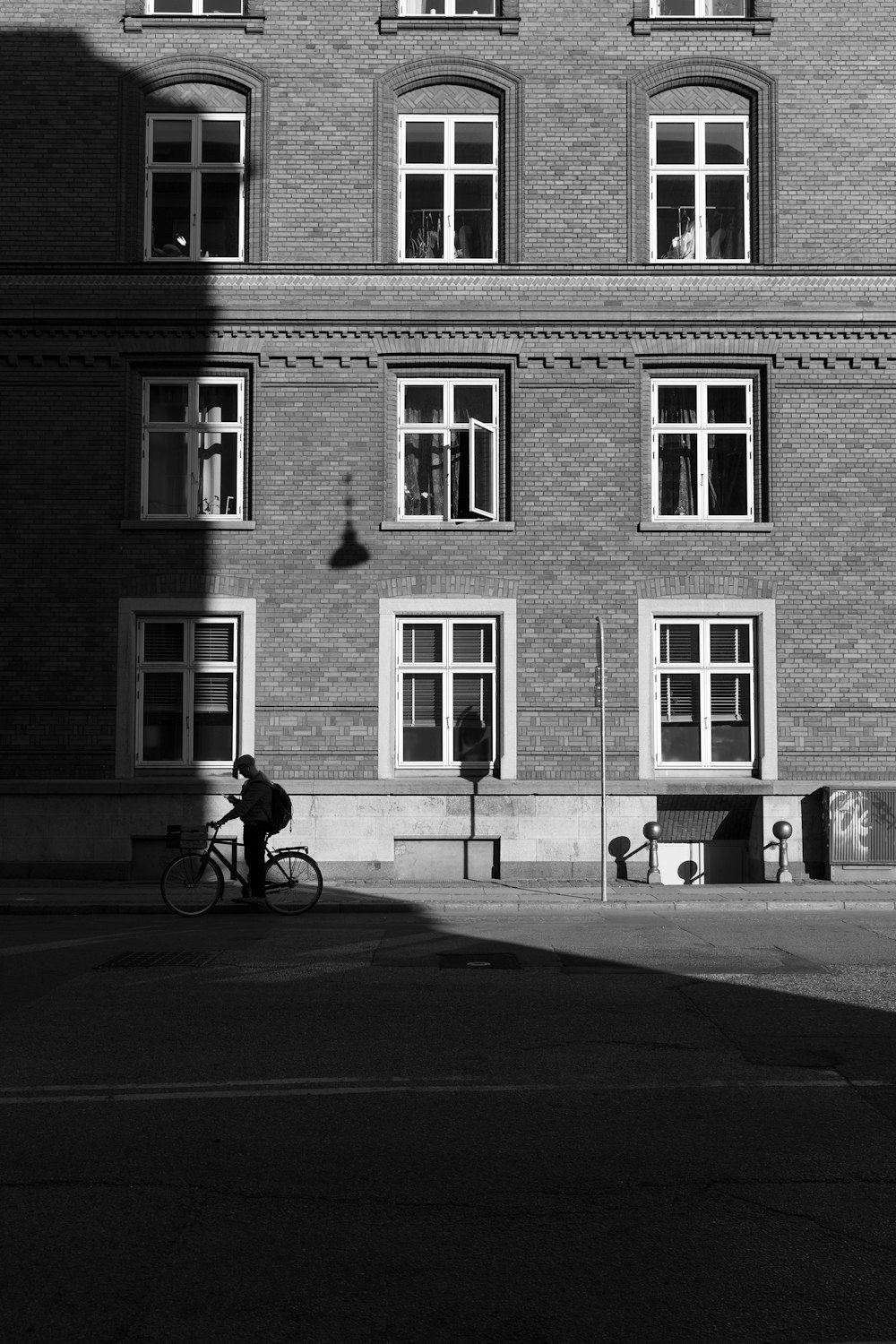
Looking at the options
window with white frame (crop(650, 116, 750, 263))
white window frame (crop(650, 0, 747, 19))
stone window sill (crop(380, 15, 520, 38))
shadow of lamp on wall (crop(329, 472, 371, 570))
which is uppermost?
white window frame (crop(650, 0, 747, 19))

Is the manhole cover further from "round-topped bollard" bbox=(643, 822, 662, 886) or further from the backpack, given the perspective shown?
"round-topped bollard" bbox=(643, 822, 662, 886)

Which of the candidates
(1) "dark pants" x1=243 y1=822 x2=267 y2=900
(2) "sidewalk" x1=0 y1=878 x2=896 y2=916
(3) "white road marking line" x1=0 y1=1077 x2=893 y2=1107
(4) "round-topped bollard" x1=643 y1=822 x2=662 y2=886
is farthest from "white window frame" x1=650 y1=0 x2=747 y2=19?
(3) "white road marking line" x1=0 y1=1077 x2=893 y2=1107

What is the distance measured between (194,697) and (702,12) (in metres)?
12.5

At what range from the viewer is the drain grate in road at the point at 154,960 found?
10610 mm

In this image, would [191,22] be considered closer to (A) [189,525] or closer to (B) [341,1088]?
(A) [189,525]

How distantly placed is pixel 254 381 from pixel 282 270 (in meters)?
1.61

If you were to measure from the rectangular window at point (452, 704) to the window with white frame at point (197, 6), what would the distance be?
31.0ft

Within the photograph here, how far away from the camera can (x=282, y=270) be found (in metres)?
18.4

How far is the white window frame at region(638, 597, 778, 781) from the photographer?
18.1 metres

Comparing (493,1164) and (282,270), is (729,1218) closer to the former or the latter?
(493,1164)

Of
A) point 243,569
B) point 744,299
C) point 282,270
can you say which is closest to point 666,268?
point 744,299

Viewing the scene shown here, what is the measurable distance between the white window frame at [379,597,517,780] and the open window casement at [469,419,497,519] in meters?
1.43

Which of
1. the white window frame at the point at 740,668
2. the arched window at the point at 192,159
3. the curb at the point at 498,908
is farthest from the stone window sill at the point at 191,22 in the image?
the curb at the point at 498,908

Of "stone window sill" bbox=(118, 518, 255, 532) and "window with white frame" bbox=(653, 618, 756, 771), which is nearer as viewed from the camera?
"stone window sill" bbox=(118, 518, 255, 532)
